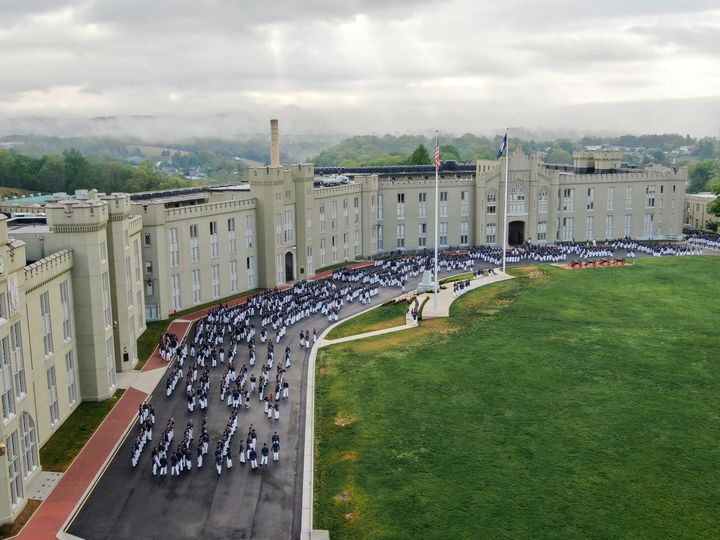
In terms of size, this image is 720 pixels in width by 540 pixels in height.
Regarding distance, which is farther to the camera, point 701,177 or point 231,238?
point 701,177

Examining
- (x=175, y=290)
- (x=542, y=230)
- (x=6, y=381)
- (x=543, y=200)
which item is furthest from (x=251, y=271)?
(x=542, y=230)

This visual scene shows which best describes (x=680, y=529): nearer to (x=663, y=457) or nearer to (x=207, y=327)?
(x=663, y=457)

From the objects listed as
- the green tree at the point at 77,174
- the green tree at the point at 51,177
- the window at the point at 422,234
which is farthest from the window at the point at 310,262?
the green tree at the point at 51,177

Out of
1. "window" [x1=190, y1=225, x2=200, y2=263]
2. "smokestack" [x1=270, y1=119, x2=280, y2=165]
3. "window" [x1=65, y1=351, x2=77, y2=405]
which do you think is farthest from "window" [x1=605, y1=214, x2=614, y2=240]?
"window" [x1=65, y1=351, x2=77, y2=405]

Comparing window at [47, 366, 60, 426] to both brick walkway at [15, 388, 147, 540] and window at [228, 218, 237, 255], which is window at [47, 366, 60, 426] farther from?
window at [228, 218, 237, 255]

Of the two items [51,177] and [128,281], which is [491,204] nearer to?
[128,281]

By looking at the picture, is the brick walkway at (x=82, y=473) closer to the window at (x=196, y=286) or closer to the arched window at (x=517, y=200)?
the window at (x=196, y=286)
